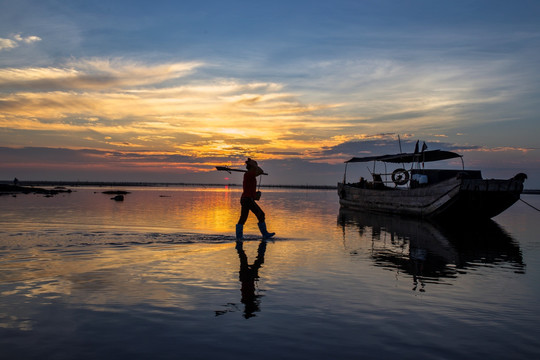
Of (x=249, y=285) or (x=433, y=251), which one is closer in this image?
(x=249, y=285)

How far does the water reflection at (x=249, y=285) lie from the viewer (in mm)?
5989

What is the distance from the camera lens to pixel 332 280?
8219mm

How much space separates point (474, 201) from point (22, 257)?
858 inches

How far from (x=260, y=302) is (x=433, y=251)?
27.8 feet

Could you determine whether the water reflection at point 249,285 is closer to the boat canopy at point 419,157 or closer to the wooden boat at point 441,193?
the wooden boat at point 441,193

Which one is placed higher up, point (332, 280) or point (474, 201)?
point (474, 201)

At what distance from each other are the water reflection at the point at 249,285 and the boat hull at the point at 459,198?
1534 centimetres

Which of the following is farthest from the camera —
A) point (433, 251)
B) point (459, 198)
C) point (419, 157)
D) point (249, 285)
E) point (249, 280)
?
point (419, 157)

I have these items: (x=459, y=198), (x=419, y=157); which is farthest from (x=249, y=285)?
(x=419, y=157)

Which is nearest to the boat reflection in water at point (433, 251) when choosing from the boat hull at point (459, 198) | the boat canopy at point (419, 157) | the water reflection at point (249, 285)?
the water reflection at point (249, 285)

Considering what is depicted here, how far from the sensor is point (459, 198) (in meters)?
23.2

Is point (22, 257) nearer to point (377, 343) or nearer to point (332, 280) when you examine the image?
point (332, 280)

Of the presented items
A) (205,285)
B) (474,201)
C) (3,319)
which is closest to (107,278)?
(205,285)

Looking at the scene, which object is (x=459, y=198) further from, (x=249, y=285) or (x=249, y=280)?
(x=249, y=285)
